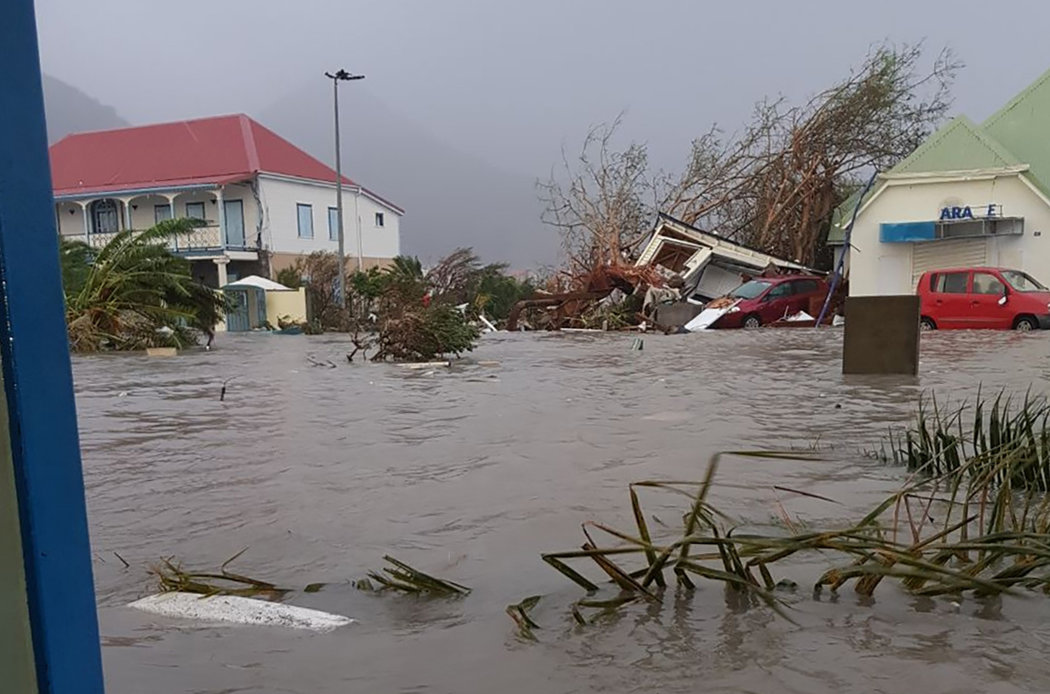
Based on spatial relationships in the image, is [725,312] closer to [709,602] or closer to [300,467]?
[300,467]

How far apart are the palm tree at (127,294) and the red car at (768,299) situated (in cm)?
1401

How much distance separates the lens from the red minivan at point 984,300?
18109mm

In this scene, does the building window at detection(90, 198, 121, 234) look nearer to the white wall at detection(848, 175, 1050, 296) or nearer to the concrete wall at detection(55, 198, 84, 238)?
the concrete wall at detection(55, 198, 84, 238)

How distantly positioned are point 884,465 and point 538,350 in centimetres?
1192

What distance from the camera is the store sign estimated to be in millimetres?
24047

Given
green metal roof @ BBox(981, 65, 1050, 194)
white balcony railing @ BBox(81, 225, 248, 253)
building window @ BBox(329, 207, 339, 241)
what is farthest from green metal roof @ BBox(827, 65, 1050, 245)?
white balcony railing @ BBox(81, 225, 248, 253)

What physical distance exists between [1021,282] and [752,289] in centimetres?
721

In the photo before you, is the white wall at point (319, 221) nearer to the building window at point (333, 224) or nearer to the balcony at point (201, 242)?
the building window at point (333, 224)

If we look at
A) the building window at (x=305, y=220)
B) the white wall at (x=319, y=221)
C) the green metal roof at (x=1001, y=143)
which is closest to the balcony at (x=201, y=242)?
the white wall at (x=319, y=221)

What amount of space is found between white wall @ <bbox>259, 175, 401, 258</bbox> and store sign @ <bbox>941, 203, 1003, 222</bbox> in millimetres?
25961

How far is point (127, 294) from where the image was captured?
58.1ft

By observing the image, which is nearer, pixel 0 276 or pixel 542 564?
pixel 0 276

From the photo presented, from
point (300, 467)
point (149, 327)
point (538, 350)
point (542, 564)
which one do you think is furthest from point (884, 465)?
point (149, 327)

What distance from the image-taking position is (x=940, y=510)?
374cm
